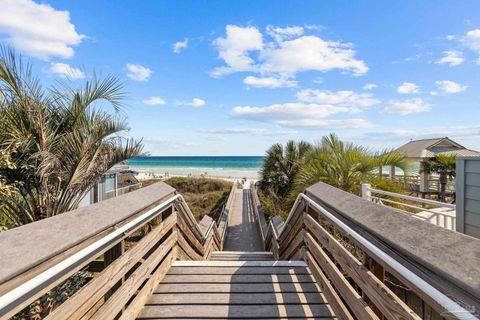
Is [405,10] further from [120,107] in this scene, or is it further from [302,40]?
[120,107]

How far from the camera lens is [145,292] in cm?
230

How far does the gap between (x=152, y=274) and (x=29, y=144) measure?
2.60 m

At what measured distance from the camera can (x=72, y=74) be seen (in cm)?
420

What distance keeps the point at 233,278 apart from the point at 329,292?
1.04m

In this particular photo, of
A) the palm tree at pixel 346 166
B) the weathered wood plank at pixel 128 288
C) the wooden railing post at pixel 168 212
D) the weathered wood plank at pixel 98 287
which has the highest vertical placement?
the palm tree at pixel 346 166

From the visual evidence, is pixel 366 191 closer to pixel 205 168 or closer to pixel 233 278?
pixel 233 278

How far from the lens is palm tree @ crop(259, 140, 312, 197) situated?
11453 millimetres

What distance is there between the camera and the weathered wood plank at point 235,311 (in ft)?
7.11

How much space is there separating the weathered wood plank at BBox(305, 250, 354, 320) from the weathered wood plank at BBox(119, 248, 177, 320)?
5.21ft

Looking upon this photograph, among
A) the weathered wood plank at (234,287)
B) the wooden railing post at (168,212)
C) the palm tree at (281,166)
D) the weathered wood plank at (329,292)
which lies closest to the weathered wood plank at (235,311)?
the weathered wood plank at (329,292)

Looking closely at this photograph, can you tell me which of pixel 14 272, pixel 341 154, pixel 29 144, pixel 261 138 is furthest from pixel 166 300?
pixel 261 138

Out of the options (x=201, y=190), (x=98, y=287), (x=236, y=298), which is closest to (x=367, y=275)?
(x=236, y=298)

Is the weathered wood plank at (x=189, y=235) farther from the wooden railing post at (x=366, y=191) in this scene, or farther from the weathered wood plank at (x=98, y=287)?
the wooden railing post at (x=366, y=191)

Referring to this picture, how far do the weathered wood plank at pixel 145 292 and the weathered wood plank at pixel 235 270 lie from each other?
0.52 feet
